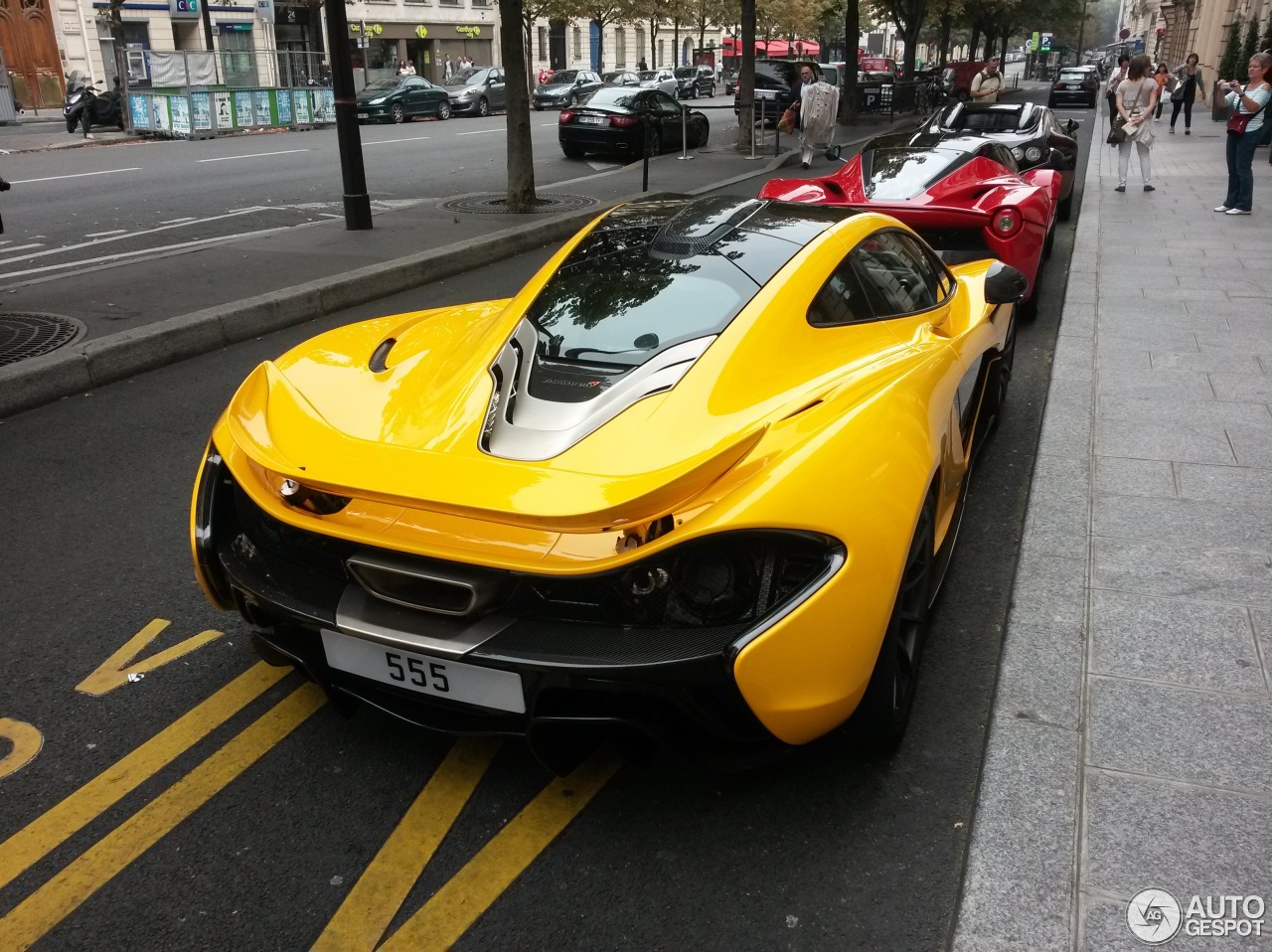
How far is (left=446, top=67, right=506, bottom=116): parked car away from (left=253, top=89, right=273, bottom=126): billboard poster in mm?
6946

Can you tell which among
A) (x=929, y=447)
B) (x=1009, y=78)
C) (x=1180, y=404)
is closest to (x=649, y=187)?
(x=1180, y=404)

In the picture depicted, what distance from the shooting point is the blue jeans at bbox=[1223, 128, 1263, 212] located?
490 inches

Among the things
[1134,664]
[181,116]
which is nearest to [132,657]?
[1134,664]

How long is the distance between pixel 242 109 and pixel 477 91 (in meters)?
8.72

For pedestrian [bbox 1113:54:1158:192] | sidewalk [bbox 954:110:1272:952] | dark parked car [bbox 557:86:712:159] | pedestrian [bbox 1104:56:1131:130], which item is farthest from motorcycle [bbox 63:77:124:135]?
sidewalk [bbox 954:110:1272:952]

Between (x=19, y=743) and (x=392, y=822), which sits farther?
(x=19, y=743)

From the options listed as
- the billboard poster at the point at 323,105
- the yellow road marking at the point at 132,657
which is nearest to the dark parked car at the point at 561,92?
the billboard poster at the point at 323,105

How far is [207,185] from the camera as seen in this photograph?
1594 cm

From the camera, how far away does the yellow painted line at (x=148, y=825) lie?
243cm

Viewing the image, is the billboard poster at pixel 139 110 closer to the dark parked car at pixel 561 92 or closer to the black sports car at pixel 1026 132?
the dark parked car at pixel 561 92

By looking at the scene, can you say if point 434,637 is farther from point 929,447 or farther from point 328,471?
point 929,447

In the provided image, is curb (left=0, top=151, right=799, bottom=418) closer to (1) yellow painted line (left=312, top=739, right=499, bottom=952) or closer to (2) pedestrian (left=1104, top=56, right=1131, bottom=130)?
(1) yellow painted line (left=312, top=739, right=499, bottom=952)

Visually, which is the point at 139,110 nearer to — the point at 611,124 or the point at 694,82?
the point at 611,124

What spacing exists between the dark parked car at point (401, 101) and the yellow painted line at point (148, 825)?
29104 mm
